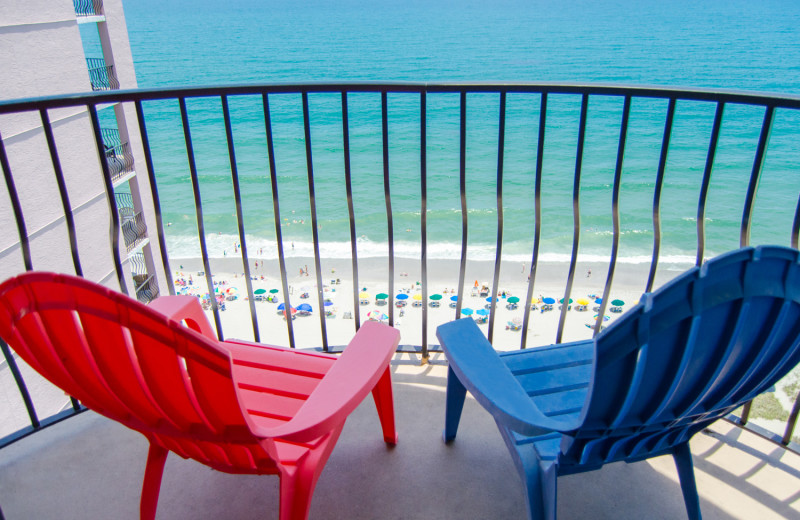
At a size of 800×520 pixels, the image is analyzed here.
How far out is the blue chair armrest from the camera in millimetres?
1202

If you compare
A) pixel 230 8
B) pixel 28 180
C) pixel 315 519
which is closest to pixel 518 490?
pixel 315 519

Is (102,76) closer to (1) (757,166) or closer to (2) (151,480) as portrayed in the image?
(2) (151,480)

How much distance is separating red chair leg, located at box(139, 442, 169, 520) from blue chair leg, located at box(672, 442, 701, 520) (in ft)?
4.49

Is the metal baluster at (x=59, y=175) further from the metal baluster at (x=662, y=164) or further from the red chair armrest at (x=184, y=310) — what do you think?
the metal baluster at (x=662, y=164)

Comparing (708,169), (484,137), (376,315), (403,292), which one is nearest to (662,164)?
(708,169)

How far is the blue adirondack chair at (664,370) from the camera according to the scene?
1003 mm

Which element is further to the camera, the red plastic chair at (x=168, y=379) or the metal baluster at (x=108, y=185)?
the metal baluster at (x=108, y=185)

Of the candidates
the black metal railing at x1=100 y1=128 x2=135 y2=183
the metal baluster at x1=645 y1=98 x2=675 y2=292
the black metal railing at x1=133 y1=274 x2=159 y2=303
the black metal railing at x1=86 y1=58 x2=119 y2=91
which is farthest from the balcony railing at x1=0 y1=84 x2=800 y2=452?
the metal baluster at x1=645 y1=98 x2=675 y2=292

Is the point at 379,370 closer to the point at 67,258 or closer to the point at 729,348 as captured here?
the point at 729,348

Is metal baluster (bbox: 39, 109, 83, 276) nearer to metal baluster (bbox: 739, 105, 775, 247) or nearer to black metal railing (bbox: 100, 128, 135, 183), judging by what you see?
metal baluster (bbox: 739, 105, 775, 247)

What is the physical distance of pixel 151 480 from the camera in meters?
1.47

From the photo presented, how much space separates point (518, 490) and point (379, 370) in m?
0.69

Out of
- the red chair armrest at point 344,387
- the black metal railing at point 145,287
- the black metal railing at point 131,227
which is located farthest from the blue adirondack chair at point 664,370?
the black metal railing at point 145,287

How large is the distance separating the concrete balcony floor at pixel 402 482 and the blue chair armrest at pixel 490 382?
49 centimetres
